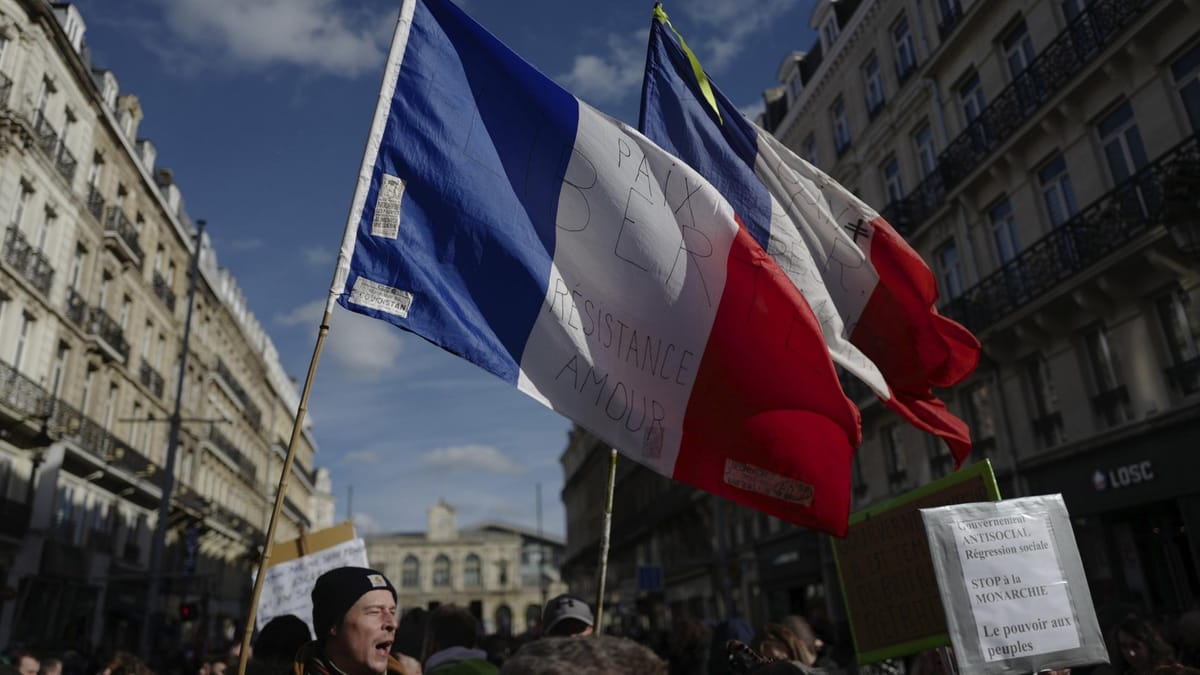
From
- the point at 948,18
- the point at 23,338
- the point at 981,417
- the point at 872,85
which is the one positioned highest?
the point at 872,85

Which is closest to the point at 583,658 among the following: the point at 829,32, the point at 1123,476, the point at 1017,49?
the point at 1123,476

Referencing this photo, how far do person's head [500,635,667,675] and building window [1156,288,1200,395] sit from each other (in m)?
14.0

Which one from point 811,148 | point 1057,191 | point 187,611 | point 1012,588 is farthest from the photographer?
point 811,148

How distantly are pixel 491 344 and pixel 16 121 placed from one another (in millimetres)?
22881

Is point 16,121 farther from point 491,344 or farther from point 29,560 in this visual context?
point 491,344

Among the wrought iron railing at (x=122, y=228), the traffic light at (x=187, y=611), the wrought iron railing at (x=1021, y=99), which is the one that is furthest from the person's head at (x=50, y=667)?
the wrought iron railing at (x=122, y=228)

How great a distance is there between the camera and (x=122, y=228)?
30.3m

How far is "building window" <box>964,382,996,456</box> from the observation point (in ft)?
59.4

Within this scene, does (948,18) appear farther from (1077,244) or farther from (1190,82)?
(1190,82)

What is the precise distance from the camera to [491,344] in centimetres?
423

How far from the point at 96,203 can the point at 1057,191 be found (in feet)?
90.1

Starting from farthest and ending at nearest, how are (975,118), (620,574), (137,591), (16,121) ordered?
(620,574), (137,591), (16,121), (975,118)

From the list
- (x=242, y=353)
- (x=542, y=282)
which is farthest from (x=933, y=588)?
(x=242, y=353)

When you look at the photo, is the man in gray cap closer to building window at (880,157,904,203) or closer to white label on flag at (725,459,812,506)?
white label on flag at (725,459,812,506)
